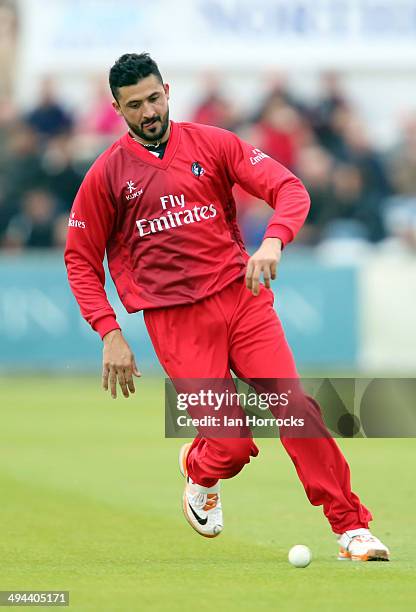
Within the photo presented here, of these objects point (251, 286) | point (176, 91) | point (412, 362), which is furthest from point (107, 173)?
point (176, 91)

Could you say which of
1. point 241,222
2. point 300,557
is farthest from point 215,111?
point 300,557

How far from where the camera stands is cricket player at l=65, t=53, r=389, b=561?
24.9ft

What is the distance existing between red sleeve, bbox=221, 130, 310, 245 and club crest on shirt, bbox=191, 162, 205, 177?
5.5 inches

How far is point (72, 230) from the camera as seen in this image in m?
7.86

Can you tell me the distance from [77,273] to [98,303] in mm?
193

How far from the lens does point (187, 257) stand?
7.76 metres

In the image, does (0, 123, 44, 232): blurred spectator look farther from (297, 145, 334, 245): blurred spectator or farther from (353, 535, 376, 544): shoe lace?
(353, 535, 376, 544): shoe lace

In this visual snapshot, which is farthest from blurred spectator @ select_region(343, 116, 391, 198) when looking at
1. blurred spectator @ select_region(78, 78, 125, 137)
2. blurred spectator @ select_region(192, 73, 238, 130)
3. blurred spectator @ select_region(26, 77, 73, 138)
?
blurred spectator @ select_region(26, 77, 73, 138)

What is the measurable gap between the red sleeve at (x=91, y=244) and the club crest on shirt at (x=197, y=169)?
0.46 meters

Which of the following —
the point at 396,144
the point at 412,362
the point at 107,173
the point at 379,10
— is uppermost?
the point at 379,10

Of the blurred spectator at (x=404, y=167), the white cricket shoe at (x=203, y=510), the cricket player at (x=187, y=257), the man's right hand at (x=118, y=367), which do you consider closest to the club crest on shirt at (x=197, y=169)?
the cricket player at (x=187, y=257)

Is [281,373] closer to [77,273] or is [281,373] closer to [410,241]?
[77,273]

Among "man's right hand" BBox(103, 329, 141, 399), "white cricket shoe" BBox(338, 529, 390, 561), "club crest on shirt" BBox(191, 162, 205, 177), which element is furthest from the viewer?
"club crest on shirt" BBox(191, 162, 205, 177)

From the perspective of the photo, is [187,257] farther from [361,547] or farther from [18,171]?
[18,171]
